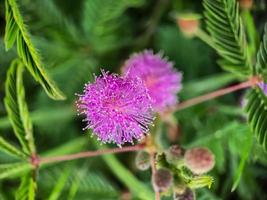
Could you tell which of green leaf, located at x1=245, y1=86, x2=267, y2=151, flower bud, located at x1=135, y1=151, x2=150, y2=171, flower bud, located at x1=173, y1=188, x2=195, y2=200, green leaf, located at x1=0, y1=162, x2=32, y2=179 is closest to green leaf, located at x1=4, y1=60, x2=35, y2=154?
green leaf, located at x1=0, y1=162, x2=32, y2=179

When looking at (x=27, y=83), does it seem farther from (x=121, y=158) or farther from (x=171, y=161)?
(x=171, y=161)

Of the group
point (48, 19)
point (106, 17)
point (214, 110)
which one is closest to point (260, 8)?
point (214, 110)

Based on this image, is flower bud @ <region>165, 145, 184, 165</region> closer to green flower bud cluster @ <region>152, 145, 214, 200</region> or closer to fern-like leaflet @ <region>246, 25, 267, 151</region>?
green flower bud cluster @ <region>152, 145, 214, 200</region>

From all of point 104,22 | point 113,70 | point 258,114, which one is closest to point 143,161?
point 258,114

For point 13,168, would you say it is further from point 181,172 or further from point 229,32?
point 229,32

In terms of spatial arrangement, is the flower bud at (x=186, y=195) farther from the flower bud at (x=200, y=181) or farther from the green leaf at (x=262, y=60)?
the green leaf at (x=262, y=60)

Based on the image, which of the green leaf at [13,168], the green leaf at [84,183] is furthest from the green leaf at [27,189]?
the green leaf at [84,183]
